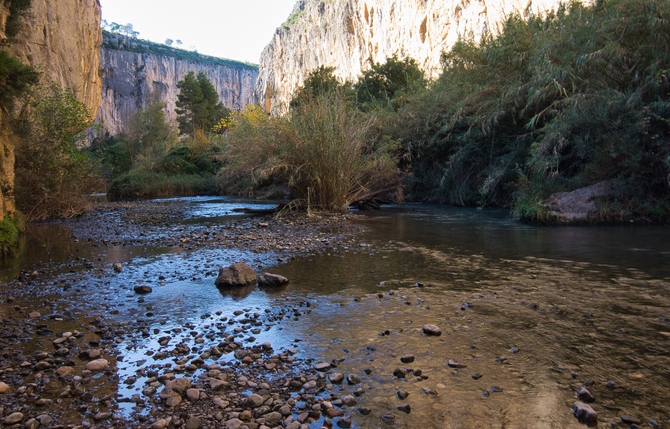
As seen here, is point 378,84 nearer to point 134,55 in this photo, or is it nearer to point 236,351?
point 236,351

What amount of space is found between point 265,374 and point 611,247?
6954mm

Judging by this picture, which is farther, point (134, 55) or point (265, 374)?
point (134, 55)

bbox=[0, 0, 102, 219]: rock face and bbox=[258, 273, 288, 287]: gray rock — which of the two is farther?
bbox=[0, 0, 102, 219]: rock face

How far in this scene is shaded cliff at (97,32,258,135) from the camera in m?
89.6

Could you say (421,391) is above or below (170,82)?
below

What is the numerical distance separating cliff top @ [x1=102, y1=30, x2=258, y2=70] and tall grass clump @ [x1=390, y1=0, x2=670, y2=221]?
95.0 m

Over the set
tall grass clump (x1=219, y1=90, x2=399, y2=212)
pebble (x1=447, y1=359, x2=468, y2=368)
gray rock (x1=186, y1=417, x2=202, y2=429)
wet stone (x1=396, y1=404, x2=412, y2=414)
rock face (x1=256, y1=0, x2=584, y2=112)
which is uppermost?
rock face (x1=256, y1=0, x2=584, y2=112)

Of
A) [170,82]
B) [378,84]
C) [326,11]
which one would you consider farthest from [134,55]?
[378,84]

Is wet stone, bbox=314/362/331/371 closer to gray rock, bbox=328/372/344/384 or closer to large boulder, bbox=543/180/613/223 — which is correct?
gray rock, bbox=328/372/344/384

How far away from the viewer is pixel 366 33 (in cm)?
6612

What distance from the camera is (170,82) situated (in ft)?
344

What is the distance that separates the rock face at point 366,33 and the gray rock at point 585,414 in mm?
13550

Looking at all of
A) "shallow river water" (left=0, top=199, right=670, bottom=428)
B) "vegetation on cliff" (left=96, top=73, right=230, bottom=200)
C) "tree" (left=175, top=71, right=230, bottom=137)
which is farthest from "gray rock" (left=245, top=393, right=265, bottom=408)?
"tree" (left=175, top=71, right=230, bottom=137)

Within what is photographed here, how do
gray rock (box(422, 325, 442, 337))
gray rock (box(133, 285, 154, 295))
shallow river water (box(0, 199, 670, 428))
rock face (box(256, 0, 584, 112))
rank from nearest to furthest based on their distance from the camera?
shallow river water (box(0, 199, 670, 428)) → gray rock (box(422, 325, 442, 337)) → gray rock (box(133, 285, 154, 295)) → rock face (box(256, 0, 584, 112))
